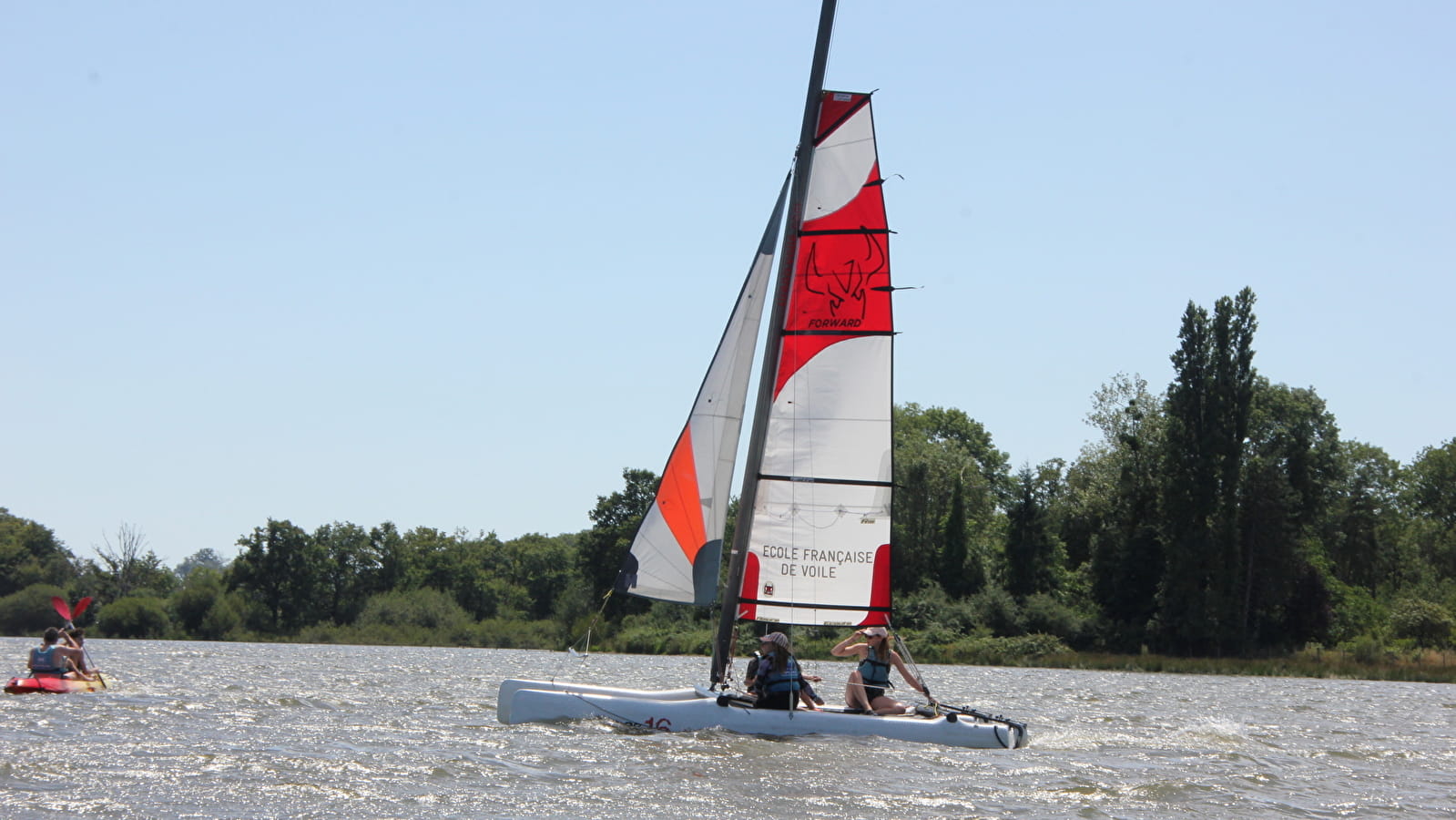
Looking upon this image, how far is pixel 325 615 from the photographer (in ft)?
248

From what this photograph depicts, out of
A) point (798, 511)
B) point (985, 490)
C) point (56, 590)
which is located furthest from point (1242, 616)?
point (56, 590)

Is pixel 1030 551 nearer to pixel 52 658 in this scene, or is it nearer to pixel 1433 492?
pixel 1433 492

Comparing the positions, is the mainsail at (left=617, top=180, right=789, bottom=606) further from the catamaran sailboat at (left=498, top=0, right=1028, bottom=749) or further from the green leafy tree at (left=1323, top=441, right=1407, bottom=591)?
the green leafy tree at (left=1323, top=441, right=1407, bottom=591)

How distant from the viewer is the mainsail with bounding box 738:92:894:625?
55.7 feet

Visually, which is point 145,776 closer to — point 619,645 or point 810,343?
point 810,343

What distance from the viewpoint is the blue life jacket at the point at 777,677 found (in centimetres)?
1619

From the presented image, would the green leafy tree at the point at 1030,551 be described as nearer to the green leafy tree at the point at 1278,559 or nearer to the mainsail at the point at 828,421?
the green leafy tree at the point at 1278,559

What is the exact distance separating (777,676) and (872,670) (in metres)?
1.33

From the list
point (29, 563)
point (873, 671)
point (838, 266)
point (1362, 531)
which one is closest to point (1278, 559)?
point (1362, 531)

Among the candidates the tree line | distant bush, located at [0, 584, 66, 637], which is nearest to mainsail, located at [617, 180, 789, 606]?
Answer: the tree line

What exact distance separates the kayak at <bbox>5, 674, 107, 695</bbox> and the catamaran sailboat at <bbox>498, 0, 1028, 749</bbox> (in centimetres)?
990

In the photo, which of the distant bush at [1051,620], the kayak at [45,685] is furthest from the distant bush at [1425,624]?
the kayak at [45,685]

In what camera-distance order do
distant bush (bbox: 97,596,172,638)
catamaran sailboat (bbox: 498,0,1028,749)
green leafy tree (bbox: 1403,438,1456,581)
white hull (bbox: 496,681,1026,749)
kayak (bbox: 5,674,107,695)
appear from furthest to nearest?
green leafy tree (bbox: 1403,438,1456,581) < distant bush (bbox: 97,596,172,638) < kayak (bbox: 5,674,107,695) < catamaran sailboat (bbox: 498,0,1028,749) < white hull (bbox: 496,681,1026,749)

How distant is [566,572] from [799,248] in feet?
219
